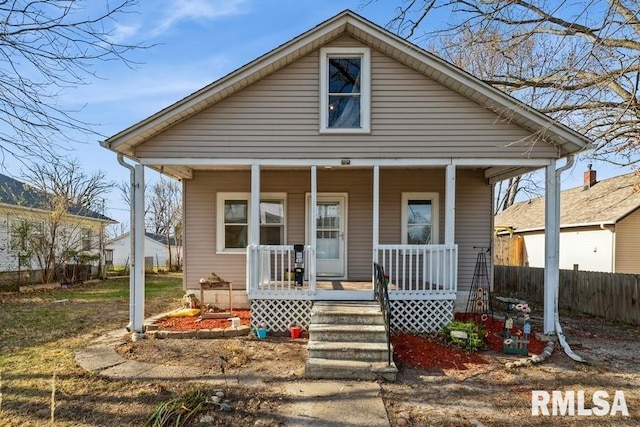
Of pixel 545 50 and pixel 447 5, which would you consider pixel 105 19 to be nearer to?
pixel 447 5

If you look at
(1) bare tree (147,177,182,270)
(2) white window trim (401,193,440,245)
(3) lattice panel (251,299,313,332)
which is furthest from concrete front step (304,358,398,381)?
(1) bare tree (147,177,182,270)

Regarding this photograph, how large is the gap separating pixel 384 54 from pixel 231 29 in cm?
314

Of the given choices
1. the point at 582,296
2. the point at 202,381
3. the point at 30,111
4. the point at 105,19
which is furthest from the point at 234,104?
the point at 582,296

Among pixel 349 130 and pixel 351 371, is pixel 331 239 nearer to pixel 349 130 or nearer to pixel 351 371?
pixel 349 130

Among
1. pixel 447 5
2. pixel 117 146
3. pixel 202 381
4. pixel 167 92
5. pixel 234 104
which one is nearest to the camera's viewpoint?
pixel 202 381

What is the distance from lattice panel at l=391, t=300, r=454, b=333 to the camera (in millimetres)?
7238

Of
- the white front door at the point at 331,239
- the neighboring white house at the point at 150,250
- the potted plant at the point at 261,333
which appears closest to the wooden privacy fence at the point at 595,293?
the white front door at the point at 331,239

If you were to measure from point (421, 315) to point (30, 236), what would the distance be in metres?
15.1

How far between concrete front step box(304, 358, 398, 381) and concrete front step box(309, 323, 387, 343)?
0.64 m

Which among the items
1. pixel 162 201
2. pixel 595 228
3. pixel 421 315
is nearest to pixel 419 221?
pixel 421 315

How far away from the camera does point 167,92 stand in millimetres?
8883

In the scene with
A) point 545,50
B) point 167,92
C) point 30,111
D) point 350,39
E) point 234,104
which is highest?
point 545,50

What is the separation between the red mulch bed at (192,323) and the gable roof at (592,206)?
12.4 meters

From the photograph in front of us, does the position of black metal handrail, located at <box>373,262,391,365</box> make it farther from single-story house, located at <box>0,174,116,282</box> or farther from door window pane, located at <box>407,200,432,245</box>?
single-story house, located at <box>0,174,116,282</box>
